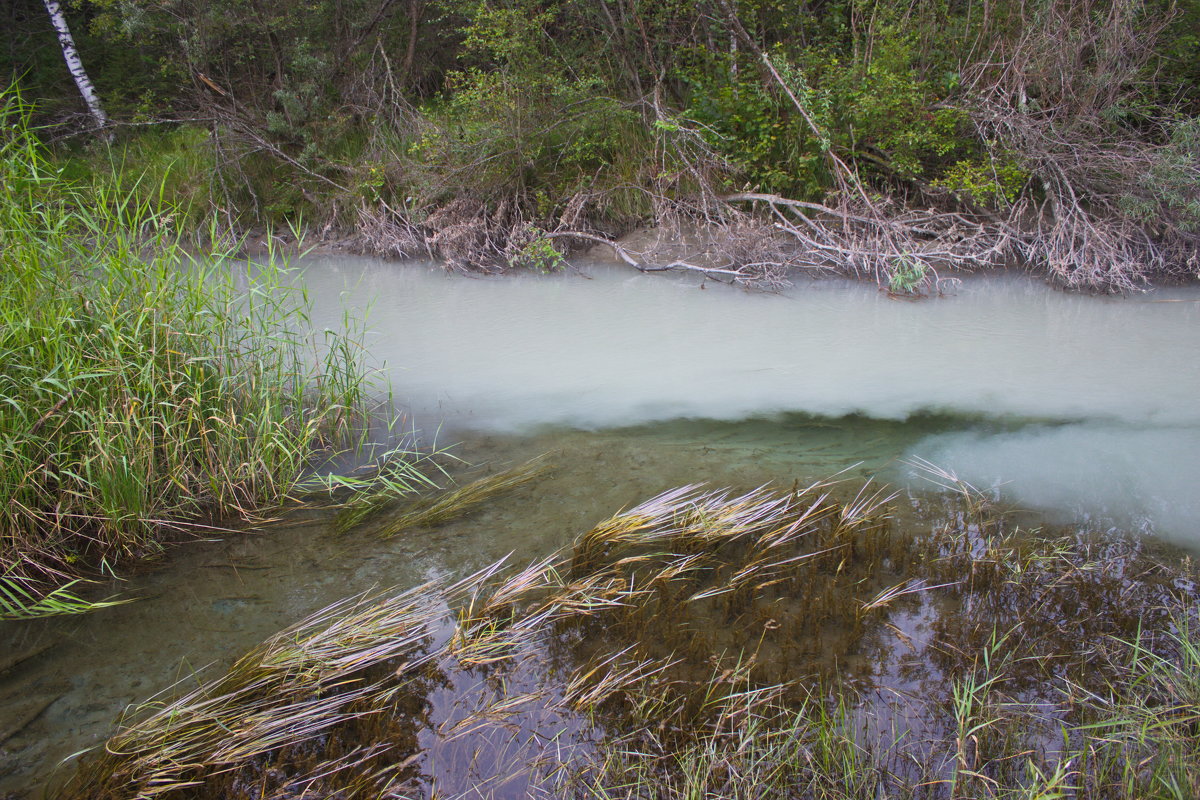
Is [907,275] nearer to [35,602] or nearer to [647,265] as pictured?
[647,265]

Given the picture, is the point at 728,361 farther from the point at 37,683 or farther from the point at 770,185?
the point at 37,683

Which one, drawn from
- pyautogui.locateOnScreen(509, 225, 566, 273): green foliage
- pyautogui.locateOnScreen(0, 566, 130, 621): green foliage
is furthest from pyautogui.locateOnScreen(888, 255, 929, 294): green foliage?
pyautogui.locateOnScreen(0, 566, 130, 621): green foliage

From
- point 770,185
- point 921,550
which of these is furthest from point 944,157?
point 921,550

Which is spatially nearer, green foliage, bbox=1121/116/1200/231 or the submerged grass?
the submerged grass

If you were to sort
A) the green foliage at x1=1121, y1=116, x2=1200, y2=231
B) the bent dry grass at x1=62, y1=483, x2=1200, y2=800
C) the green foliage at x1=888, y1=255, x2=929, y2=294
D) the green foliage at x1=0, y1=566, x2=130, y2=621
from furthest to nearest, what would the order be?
the green foliage at x1=888, y1=255, x2=929, y2=294 → the green foliage at x1=1121, y1=116, x2=1200, y2=231 → the green foliage at x1=0, y1=566, x2=130, y2=621 → the bent dry grass at x1=62, y1=483, x2=1200, y2=800

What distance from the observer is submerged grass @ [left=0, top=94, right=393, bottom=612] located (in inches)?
109

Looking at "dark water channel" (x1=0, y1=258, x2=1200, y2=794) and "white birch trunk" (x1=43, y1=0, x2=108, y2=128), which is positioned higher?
"white birch trunk" (x1=43, y1=0, x2=108, y2=128)

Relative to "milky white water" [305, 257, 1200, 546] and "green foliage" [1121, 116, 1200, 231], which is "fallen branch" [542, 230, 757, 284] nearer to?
"milky white water" [305, 257, 1200, 546]

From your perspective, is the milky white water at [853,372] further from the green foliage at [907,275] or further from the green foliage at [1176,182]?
the green foliage at [1176,182]

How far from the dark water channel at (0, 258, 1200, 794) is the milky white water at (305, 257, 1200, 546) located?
18 mm

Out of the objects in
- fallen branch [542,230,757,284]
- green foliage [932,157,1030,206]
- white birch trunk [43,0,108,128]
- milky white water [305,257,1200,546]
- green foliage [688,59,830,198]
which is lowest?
milky white water [305,257,1200,546]

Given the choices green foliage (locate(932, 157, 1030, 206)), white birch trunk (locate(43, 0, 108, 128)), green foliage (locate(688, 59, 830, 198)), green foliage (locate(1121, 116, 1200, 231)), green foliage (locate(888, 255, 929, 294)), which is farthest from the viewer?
white birch trunk (locate(43, 0, 108, 128))

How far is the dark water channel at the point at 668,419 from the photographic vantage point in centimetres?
252

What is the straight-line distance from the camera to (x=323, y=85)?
29.1 feet
